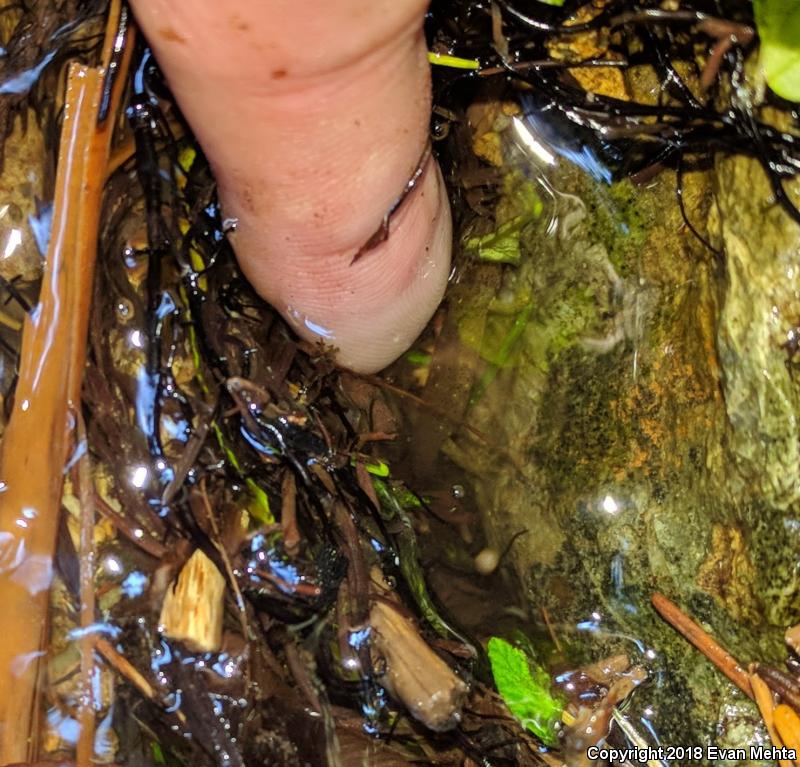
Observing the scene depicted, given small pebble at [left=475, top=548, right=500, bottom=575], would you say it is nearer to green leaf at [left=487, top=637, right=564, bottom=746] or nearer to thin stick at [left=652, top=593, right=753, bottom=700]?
green leaf at [left=487, top=637, right=564, bottom=746]

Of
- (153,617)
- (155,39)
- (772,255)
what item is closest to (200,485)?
(153,617)

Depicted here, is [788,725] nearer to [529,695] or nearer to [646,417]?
[529,695]

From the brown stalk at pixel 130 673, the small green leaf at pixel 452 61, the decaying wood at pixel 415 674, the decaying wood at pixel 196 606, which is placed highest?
the small green leaf at pixel 452 61

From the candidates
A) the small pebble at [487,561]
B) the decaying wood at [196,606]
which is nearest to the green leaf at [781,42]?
the small pebble at [487,561]

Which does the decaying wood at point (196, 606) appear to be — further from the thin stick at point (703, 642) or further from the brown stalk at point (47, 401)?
the thin stick at point (703, 642)

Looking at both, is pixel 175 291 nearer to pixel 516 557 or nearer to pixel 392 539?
pixel 392 539

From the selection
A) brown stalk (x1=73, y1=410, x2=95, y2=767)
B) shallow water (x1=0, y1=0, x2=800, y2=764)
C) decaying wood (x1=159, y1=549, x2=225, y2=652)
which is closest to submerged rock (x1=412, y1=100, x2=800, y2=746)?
shallow water (x1=0, y1=0, x2=800, y2=764)

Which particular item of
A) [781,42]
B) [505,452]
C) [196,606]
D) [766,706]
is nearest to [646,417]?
[505,452]
